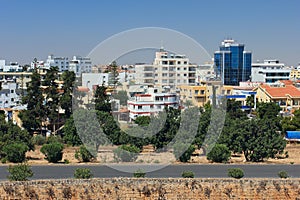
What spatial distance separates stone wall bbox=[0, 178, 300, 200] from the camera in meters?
6.30

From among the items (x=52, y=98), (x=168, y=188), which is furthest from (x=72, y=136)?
(x=168, y=188)

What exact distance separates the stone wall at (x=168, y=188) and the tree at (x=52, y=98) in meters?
9.35

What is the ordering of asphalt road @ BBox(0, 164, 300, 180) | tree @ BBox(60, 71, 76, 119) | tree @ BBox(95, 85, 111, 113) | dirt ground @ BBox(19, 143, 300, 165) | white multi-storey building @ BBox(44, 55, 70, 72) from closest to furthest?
asphalt road @ BBox(0, 164, 300, 180) < dirt ground @ BBox(19, 143, 300, 165) < tree @ BBox(95, 85, 111, 113) < tree @ BBox(60, 71, 76, 119) < white multi-storey building @ BBox(44, 55, 70, 72)

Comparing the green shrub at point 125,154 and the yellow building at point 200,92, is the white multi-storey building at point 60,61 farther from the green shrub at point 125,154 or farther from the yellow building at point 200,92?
the green shrub at point 125,154

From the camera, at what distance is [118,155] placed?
9469 millimetres

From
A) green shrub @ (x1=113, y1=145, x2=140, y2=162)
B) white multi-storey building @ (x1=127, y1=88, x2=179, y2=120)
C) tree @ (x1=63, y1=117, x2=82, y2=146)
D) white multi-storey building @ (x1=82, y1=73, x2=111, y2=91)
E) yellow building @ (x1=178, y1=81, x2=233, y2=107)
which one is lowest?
green shrub @ (x1=113, y1=145, x2=140, y2=162)

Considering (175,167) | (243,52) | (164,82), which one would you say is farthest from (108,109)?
(243,52)

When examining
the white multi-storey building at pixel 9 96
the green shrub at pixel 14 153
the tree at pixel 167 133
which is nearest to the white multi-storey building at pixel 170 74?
the tree at pixel 167 133

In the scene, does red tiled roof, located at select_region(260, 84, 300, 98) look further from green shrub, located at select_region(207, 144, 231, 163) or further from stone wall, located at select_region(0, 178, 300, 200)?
stone wall, located at select_region(0, 178, 300, 200)

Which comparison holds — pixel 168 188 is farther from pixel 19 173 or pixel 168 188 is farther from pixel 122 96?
pixel 122 96

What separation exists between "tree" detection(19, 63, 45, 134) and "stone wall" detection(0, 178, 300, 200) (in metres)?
9.16

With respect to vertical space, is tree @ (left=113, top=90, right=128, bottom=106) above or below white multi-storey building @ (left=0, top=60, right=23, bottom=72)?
below

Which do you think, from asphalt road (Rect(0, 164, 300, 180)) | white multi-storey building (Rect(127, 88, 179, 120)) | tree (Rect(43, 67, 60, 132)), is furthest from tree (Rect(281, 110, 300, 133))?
tree (Rect(43, 67, 60, 132))

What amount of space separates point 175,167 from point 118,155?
1263mm
